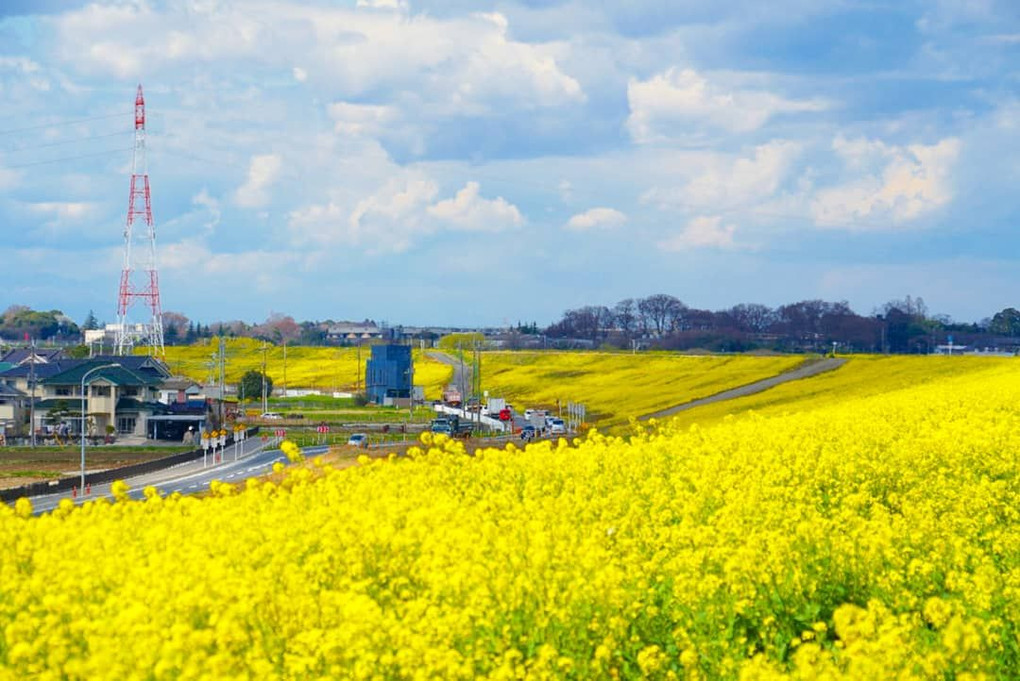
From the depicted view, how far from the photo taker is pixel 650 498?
622 inches

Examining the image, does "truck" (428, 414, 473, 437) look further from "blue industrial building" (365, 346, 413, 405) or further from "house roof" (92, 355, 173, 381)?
"blue industrial building" (365, 346, 413, 405)

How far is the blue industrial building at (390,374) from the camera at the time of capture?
4149 inches

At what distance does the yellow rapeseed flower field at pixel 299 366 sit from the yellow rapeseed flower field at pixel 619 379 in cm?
616

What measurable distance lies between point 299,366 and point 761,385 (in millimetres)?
88687

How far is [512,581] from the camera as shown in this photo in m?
10.4

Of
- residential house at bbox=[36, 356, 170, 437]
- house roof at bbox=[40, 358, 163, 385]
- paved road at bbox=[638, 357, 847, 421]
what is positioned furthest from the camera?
residential house at bbox=[36, 356, 170, 437]

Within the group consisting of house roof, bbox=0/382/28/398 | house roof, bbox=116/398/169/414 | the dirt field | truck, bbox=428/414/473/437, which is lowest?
the dirt field

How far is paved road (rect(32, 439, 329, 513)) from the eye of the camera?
41594 mm

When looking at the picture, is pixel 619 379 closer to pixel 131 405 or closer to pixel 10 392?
pixel 131 405

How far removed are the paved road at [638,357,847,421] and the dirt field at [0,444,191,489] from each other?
2407 cm

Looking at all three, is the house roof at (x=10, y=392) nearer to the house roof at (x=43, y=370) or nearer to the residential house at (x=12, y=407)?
the residential house at (x=12, y=407)

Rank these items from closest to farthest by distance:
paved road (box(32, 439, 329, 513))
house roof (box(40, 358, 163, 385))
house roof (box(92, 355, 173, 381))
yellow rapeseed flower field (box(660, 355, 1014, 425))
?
paved road (box(32, 439, 329, 513)) < yellow rapeseed flower field (box(660, 355, 1014, 425)) < house roof (box(40, 358, 163, 385)) < house roof (box(92, 355, 173, 381))

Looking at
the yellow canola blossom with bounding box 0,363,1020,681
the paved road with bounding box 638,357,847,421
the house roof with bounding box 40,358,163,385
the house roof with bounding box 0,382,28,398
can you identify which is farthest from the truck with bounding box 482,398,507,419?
the yellow canola blossom with bounding box 0,363,1020,681

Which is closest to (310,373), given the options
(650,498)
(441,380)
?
(441,380)
